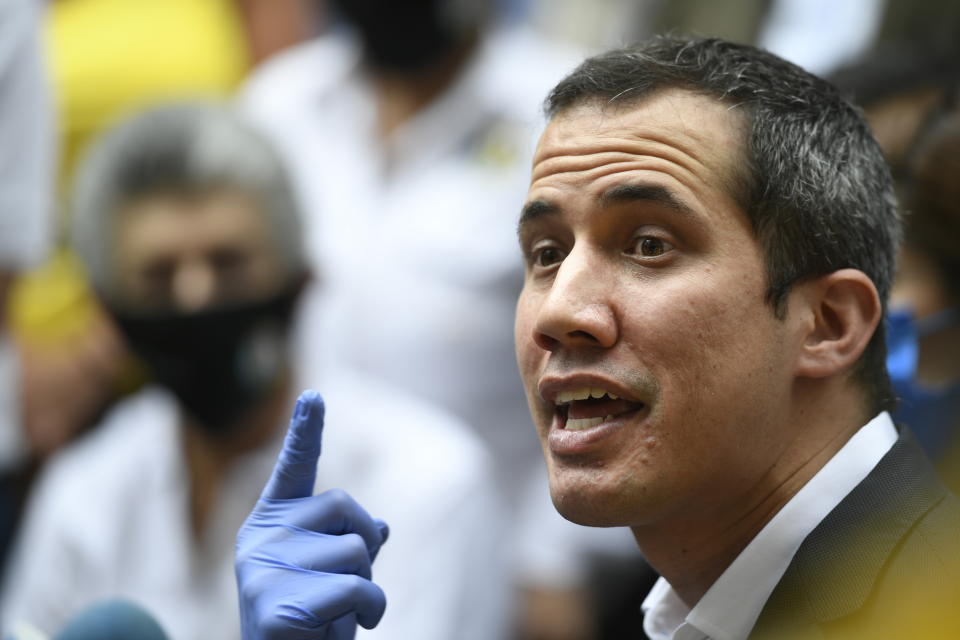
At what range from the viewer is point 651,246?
6.11 feet

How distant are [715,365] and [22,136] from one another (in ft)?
9.02

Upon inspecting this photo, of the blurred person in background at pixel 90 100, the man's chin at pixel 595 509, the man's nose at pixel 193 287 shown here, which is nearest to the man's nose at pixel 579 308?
the man's chin at pixel 595 509

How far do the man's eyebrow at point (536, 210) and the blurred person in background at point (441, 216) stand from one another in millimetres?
2343

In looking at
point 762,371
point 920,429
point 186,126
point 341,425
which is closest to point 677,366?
point 762,371

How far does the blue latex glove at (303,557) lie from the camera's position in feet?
6.30

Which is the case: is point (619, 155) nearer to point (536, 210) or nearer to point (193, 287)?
point (536, 210)

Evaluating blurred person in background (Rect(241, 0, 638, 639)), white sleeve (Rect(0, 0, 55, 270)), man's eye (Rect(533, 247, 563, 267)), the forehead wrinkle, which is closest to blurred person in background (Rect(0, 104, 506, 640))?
white sleeve (Rect(0, 0, 55, 270))

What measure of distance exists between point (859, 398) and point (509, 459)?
8.92 ft

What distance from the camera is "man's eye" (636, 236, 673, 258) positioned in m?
1.85

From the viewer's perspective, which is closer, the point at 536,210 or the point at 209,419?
the point at 536,210

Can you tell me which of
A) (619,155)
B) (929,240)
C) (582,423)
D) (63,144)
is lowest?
(582,423)

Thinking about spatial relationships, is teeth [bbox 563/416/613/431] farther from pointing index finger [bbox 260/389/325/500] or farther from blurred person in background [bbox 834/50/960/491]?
blurred person in background [bbox 834/50/960/491]

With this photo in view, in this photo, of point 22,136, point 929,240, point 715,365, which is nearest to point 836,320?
point 715,365

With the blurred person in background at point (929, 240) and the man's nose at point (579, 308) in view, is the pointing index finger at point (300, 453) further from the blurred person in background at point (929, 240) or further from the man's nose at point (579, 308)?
the blurred person in background at point (929, 240)
